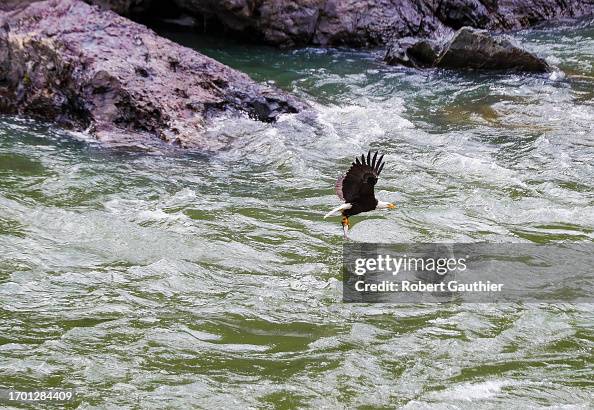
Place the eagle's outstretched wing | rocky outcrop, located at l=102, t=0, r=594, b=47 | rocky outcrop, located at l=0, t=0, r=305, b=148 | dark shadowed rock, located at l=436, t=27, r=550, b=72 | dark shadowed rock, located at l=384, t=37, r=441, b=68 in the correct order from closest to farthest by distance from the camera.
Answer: the eagle's outstretched wing → rocky outcrop, located at l=0, t=0, r=305, b=148 → dark shadowed rock, located at l=436, t=27, r=550, b=72 → dark shadowed rock, located at l=384, t=37, r=441, b=68 → rocky outcrop, located at l=102, t=0, r=594, b=47

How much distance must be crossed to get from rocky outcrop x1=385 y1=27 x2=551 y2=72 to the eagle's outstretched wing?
231 inches

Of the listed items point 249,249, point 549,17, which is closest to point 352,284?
point 249,249

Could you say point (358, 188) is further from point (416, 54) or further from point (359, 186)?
point (416, 54)

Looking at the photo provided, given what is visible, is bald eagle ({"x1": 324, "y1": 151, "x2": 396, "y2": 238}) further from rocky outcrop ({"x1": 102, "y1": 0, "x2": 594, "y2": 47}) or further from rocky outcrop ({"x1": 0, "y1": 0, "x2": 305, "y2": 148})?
rocky outcrop ({"x1": 102, "y1": 0, "x2": 594, "y2": 47})

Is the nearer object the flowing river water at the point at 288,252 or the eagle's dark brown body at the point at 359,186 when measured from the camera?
the flowing river water at the point at 288,252

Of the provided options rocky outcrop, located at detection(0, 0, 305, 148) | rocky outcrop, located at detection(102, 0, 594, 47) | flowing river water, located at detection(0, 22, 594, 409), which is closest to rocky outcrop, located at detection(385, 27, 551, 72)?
flowing river water, located at detection(0, 22, 594, 409)

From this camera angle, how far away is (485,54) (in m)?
10.3

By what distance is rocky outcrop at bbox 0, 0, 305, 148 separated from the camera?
7684mm

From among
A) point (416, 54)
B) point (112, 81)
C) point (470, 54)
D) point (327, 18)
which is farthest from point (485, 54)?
point (112, 81)

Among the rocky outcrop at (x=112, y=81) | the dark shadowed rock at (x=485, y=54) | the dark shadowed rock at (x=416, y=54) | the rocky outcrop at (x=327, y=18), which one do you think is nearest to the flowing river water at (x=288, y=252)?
the rocky outcrop at (x=112, y=81)

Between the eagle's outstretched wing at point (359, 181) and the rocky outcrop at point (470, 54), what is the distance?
5.86 m

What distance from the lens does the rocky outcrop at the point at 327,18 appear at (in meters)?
11.8

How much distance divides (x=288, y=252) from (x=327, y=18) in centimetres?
721

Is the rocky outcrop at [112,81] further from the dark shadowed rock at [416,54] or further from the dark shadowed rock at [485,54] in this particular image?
the dark shadowed rock at [485,54]
